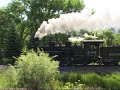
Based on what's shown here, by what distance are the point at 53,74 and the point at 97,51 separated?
1453cm

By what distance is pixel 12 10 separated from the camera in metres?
68.2

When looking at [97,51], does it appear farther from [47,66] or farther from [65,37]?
[65,37]

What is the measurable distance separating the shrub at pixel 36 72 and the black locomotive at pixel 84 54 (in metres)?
13.5

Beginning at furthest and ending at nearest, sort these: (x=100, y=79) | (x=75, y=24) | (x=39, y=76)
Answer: (x=75, y=24) < (x=100, y=79) < (x=39, y=76)

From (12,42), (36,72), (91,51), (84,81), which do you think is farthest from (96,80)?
(12,42)

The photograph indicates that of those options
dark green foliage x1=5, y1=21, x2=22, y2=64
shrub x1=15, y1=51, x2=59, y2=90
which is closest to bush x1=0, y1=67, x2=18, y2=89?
shrub x1=15, y1=51, x2=59, y2=90

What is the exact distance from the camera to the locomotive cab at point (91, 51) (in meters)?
33.6

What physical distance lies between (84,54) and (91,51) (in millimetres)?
780

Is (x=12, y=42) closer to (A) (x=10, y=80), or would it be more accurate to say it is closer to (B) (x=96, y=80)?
(A) (x=10, y=80)

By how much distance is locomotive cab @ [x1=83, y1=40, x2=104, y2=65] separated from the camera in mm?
33594

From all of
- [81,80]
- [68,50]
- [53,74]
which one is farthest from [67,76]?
[68,50]

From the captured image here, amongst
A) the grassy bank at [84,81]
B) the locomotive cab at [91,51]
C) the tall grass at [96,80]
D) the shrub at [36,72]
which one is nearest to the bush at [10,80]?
the grassy bank at [84,81]

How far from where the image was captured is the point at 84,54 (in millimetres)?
33688

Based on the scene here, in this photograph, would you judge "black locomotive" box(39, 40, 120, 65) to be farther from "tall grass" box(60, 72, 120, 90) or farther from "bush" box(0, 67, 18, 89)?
"tall grass" box(60, 72, 120, 90)
